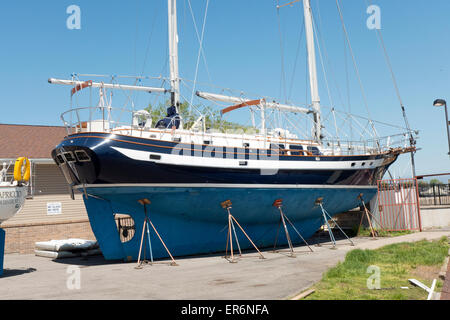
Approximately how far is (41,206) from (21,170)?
32.5ft

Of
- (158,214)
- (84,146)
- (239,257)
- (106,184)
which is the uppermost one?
(84,146)

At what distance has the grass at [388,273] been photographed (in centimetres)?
817

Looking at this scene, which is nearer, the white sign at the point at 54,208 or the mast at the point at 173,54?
the mast at the point at 173,54

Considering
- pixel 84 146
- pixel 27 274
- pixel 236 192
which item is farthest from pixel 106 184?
pixel 236 192

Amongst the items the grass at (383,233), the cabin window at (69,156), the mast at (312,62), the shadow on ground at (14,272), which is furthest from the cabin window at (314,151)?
the shadow on ground at (14,272)

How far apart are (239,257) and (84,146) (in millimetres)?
6947

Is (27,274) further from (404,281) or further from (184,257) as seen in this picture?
(404,281)

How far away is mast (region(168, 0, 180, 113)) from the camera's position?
59.6 feet

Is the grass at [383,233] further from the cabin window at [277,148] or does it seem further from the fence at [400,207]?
the cabin window at [277,148]

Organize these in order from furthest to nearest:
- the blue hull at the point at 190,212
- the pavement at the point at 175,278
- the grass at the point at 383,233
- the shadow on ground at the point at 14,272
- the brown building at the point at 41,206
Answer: the grass at the point at 383,233 → the brown building at the point at 41,206 → the blue hull at the point at 190,212 → the shadow on ground at the point at 14,272 → the pavement at the point at 175,278

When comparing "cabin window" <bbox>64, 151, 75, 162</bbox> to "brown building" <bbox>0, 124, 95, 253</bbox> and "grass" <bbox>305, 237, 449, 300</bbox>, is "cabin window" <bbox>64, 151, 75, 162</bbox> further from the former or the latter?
"grass" <bbox>305, 237, 449, 300</bbox>

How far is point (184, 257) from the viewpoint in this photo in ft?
53.0

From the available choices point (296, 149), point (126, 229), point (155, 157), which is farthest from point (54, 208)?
point (296, 149)
